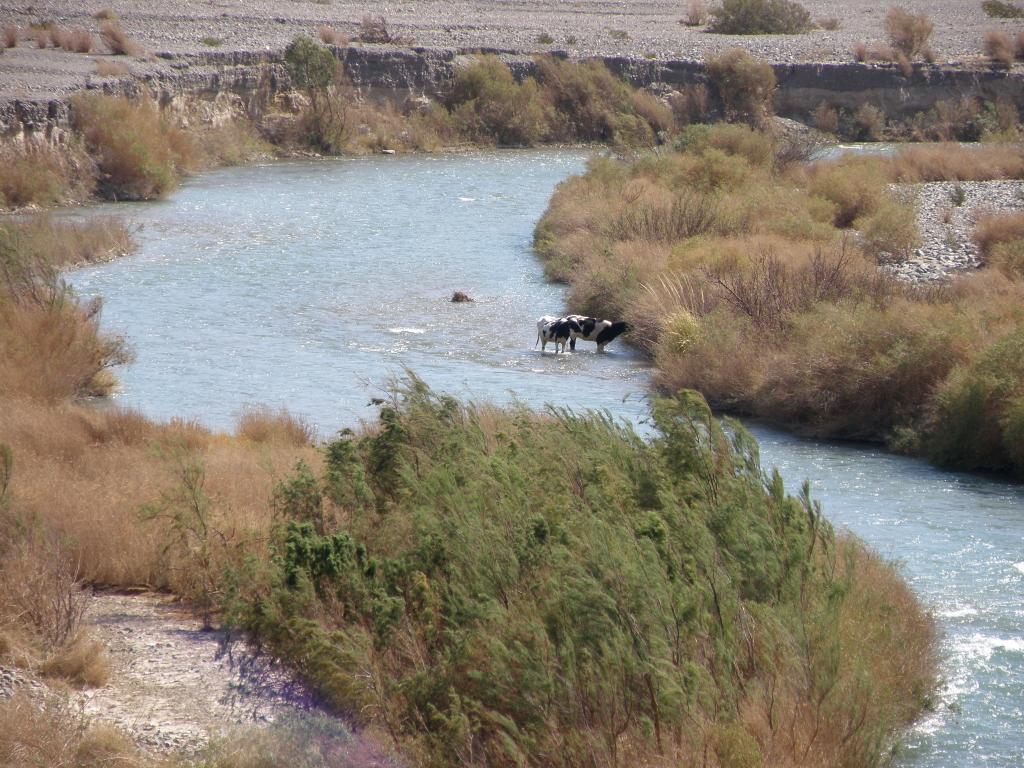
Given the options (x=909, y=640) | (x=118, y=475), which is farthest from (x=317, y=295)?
(x=909, y=640)

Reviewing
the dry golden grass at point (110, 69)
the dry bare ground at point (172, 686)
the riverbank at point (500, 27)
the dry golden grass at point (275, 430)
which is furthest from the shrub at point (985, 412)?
the riverbank at point (500, 27)

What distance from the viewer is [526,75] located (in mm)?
57250

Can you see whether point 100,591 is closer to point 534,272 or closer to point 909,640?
point 909,640

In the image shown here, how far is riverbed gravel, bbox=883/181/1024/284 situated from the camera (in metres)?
23.5

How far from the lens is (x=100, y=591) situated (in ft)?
29.6

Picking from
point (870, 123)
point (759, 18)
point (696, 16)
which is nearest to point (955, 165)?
point (870, 123)

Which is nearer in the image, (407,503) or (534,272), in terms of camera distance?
(407,503)

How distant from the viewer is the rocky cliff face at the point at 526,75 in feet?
Answer: 155

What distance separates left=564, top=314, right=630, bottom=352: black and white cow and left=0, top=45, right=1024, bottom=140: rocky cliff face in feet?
91.7

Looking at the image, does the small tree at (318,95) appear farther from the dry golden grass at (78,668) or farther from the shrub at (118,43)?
the dry golden grass at (78,668)

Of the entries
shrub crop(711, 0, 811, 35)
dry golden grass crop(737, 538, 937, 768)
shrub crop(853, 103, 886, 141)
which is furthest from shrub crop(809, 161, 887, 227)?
shrub crop(711, 0, 811, 35)

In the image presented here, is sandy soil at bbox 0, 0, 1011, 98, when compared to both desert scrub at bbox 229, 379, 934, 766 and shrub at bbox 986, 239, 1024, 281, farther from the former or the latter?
desert scrub at bbox 229, 379, 934, 766

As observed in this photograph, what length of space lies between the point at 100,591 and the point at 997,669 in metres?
6.21

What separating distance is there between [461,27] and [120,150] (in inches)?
1293
